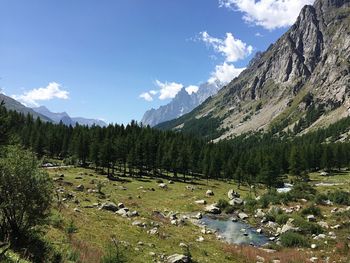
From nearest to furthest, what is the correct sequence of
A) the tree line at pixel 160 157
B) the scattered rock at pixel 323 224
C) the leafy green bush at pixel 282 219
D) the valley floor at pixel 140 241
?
the valley floor at pixel 140 241
the scattered rock at pixel 323 224
the leafy green bush at pixel 282 219
the tree line at pixel 160 157

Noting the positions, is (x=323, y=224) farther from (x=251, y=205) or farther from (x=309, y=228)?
(x=251, y=205)

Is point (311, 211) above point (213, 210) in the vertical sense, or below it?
above

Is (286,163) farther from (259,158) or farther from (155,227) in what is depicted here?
(155,227)

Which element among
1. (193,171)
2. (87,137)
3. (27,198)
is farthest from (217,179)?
(27,198)

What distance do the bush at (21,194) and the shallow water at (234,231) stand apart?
3091 cm

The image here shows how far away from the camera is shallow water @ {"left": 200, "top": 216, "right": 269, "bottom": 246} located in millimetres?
47878

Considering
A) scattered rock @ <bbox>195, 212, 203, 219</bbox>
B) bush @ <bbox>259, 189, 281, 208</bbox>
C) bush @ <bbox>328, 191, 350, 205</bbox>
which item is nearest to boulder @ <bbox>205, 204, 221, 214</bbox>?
scattered rock @ <bbox>195, 212, 203, 219</bbox>

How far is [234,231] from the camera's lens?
178 ft

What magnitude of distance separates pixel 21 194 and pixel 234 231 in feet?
133

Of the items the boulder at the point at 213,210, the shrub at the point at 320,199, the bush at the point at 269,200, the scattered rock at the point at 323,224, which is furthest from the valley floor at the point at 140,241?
the boulder at the point at 213,210

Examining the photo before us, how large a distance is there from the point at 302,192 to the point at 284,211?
761 inches

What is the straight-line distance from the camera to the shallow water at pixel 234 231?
47.9 meters

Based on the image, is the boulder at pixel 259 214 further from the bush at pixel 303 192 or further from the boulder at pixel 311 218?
the bush at pixel 303 192

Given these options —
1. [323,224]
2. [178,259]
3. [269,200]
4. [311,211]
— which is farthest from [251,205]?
[178,259]
